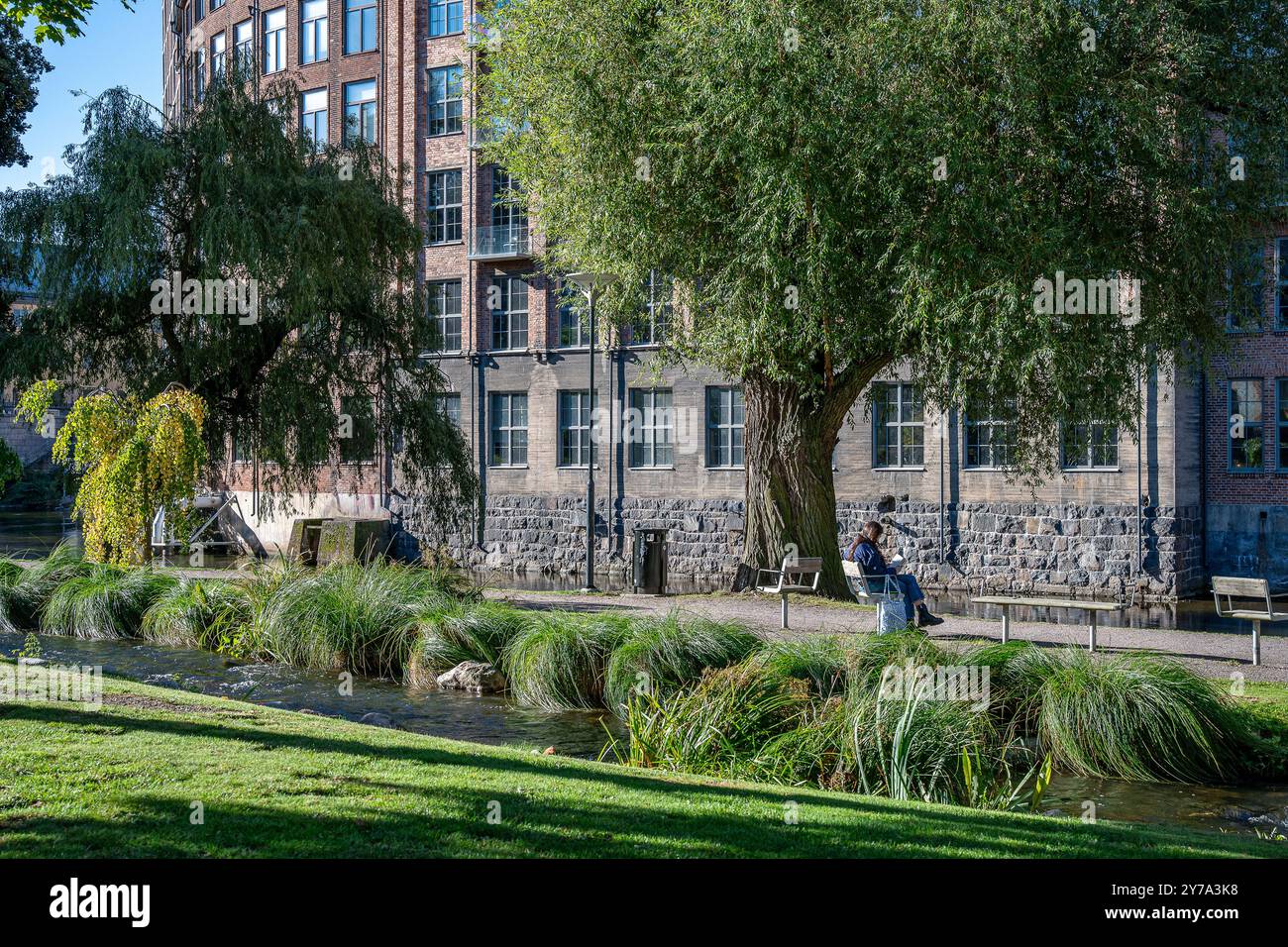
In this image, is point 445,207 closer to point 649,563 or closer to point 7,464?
point 649,563

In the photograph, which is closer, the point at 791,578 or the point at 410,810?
the point at 410,810

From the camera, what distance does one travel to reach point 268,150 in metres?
20.2

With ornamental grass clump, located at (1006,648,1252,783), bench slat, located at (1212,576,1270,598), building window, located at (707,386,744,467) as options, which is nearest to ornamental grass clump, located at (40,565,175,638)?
ornamental grass clump, located at (1006,648,1252,783)

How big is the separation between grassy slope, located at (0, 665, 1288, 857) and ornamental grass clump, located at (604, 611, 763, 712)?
3.87 m

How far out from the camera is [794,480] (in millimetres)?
20094

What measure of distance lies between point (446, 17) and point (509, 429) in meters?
13.9

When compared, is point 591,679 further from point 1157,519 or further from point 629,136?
point 1157,519

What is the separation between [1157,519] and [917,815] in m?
23.8

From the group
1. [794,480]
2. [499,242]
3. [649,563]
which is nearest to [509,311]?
[499,242]

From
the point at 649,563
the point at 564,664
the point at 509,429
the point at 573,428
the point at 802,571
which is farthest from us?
the point at 509,429

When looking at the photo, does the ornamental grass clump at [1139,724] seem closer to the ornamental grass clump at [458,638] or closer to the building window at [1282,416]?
the ornamental grass clump at [458,638]

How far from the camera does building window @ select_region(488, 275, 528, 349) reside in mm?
38125

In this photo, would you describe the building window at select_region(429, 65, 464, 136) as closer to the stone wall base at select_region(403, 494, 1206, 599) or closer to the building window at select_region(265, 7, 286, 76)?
the building window at select_region(265, 7, 286, 76)
